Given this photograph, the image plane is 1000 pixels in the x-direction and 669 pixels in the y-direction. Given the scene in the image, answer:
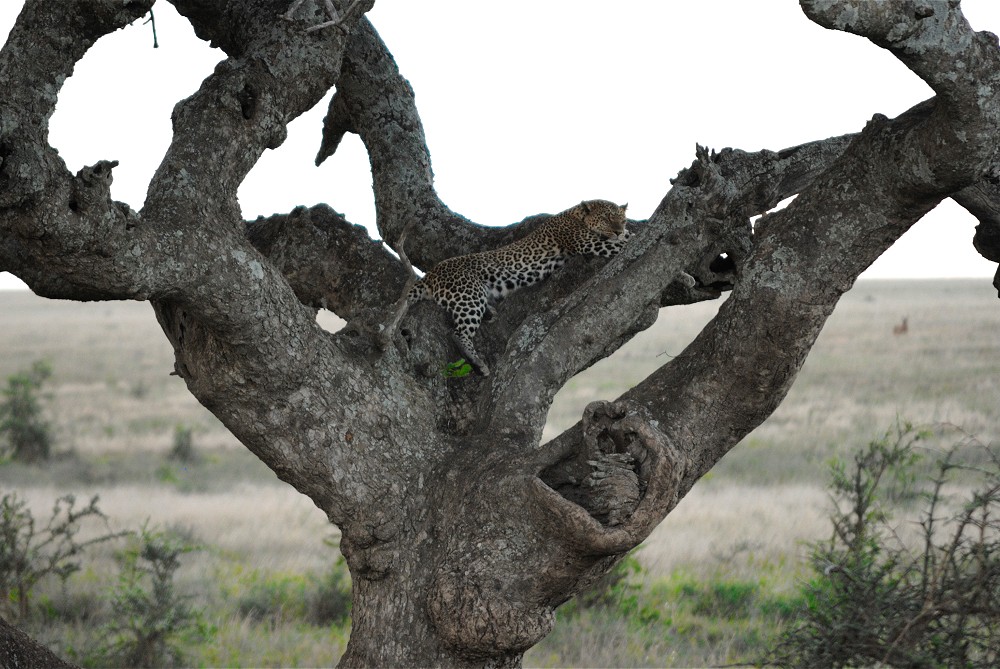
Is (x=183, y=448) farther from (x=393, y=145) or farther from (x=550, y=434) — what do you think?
(x=393, y=145)

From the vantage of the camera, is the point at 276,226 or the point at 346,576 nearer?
the point at 276,226

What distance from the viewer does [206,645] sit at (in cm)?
807

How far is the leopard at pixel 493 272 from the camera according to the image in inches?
226

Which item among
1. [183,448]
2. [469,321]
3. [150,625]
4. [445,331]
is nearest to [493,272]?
[469,321]

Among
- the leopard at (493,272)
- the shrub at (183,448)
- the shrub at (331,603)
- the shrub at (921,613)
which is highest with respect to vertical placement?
the leopard at (493,272)

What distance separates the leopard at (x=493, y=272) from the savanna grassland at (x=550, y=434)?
86 centimetres

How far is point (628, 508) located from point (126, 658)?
16.8ft

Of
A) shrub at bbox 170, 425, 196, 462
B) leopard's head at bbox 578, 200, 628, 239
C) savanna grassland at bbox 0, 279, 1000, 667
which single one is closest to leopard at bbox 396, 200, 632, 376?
leopard's head at bbox 578, 200, 628, 239

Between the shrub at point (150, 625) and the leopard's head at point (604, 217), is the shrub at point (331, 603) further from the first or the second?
the leopard's head at point (604, 217)

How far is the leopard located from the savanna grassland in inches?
34.0

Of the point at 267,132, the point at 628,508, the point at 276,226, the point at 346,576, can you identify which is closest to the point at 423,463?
the point at 628,508

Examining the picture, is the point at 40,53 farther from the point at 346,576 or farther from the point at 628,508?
the point at 346,576

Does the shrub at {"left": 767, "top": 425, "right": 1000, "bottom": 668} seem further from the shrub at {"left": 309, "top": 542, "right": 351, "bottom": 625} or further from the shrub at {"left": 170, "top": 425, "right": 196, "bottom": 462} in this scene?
the shrub at {"left": 170, "top": 425, "right": 196, "bottom": 462}

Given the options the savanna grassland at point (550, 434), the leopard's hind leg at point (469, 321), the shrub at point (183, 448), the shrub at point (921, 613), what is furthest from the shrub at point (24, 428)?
the shrub at point (921, 613)
